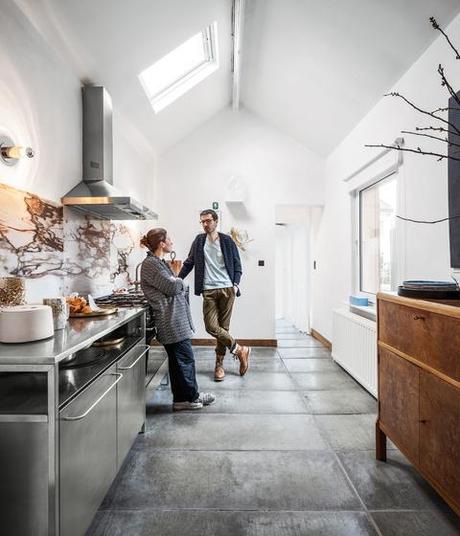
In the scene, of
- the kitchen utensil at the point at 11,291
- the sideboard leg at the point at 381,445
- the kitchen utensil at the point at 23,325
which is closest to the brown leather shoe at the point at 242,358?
the sideboard leg at the point at 381,445

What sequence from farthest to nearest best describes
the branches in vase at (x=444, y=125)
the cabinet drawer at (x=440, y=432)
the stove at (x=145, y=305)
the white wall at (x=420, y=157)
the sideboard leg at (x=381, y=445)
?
the stove at (x=145, y=305) → the white wall at (x=420, y=157) → the sideboard leg at (x=381, y=445) → the cabinet drawer at (x=440, y=432) → the branches in vase at (x=444, y=125)

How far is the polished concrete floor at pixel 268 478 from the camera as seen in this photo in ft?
4.80

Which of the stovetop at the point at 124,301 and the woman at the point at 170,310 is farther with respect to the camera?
the stovetop at the point at 124,301

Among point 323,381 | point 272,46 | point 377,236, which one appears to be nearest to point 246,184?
point 272,46

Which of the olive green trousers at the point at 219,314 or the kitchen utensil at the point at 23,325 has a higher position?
the kitchen utensil at the point at 23,325

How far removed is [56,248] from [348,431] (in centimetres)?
226

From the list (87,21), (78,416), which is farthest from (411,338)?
(87,21)

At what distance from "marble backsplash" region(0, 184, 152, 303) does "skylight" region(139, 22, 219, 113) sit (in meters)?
1.44

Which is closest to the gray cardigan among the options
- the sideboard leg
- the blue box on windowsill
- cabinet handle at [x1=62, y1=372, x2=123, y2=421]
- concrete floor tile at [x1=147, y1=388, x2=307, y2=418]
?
concrete floor tile at [x1=147, y1=388, x2=307, y2=418]

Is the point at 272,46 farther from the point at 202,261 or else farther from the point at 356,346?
the point at 356,346

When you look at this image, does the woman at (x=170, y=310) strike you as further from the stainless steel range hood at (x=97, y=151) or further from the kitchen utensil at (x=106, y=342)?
the kitchen utensil at (x=106, y=342)

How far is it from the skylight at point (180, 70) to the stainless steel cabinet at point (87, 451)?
2902 mm

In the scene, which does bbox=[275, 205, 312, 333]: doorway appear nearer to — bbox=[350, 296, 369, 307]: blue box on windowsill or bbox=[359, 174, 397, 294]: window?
bbox=[359, 174, 397, 294]: window

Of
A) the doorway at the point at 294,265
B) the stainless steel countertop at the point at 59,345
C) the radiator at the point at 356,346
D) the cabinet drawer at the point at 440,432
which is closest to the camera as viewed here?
the stainless steel countertop at the point at 59,345
